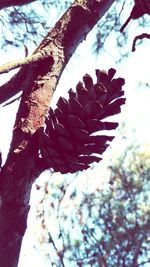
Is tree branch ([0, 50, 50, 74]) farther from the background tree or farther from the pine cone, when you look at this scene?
the pine cone

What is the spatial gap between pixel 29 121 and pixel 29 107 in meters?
0.03

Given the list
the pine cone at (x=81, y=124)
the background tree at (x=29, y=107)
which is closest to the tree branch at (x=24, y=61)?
the background tree at (x=29, y=107)

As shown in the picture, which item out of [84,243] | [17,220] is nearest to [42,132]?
[17,220]

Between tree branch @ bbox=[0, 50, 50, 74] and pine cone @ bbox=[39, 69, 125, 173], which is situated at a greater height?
tree branch @ bbox=[0, 50, 50, 74]

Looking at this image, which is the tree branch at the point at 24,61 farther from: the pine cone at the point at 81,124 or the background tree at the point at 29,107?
the pine cone at the point at 81,124

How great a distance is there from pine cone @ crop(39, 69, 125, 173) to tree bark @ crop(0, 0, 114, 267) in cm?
4

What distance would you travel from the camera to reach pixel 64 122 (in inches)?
23.5

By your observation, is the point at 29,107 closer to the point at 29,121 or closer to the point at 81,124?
the point at 29,121

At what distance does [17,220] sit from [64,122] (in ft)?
0.59

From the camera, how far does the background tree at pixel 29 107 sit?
25.3 inches

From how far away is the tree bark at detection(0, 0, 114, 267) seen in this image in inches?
25.3

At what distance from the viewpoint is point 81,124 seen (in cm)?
57

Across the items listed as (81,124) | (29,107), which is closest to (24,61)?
(29,107)

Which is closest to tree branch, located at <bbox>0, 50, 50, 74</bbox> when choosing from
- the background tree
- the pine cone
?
the background tree
